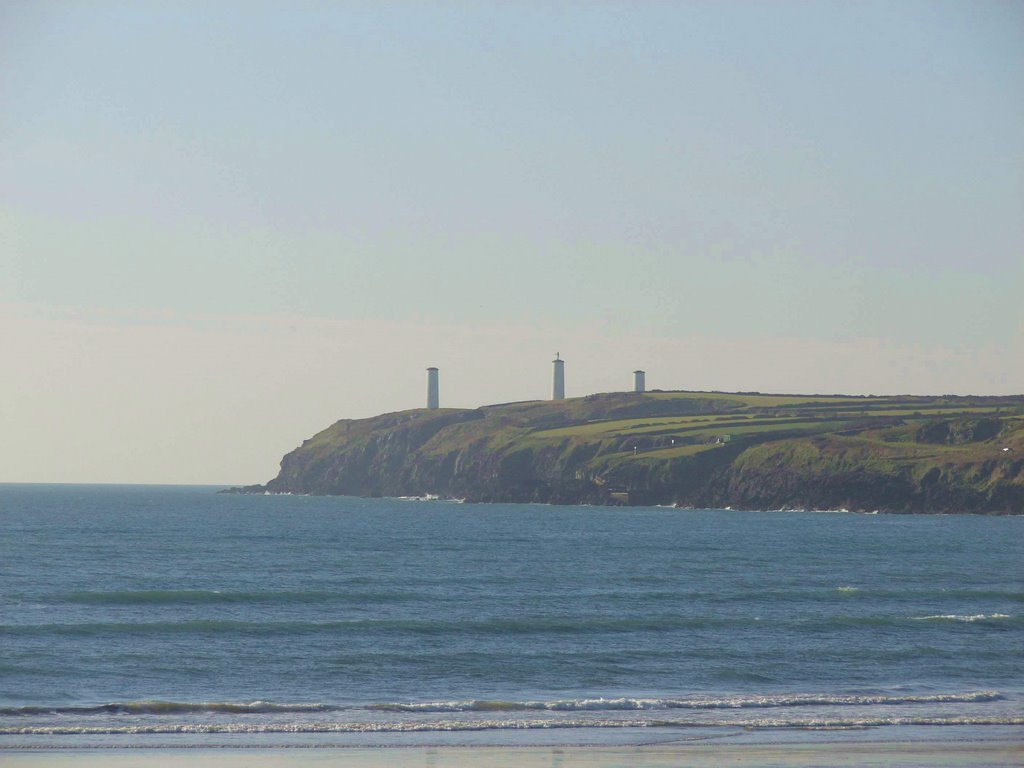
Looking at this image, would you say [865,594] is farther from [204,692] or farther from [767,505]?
[767,505]

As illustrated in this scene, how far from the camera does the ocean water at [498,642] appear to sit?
2816cm

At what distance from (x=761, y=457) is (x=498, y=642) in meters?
113

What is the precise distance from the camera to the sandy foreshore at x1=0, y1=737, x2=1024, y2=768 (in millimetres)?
23531

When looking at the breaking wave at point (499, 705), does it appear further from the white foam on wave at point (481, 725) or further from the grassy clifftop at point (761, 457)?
the grassy clifftop at point (761, 457)

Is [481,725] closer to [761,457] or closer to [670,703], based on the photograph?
[670,703]

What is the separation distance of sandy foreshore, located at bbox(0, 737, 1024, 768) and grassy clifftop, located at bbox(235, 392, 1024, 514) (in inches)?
4257

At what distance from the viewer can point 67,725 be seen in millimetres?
27203

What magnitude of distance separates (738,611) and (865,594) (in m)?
9.18

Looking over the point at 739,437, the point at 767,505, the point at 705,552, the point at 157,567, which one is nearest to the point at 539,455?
the point at 739,437

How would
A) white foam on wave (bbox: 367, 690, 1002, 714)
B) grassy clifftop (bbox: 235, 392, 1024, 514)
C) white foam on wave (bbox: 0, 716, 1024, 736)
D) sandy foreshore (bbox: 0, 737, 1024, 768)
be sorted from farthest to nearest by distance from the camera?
grassy clifftop (bbox: 235, 392, 1024, 514) → white foam on wave (bbox: 367, 690, 1002, 714) → white foam on wave (bbox: 0, 716, 1024, 736) → sandy foreshore (bbox: 0, 737, 1024, 768)

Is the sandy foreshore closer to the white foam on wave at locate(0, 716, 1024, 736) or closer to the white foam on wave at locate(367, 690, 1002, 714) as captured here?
the white foam on wave at locate(0, 716, 1024, 736)

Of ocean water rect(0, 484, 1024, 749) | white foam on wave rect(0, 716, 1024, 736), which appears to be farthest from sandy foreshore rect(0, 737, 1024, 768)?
white foam on wave rect(0, 716, 1024, 736)

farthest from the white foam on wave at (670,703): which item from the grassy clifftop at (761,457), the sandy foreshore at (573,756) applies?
the grassy clifftop at (761,457)

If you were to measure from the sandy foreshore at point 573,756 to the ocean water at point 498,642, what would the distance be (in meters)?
1.02
